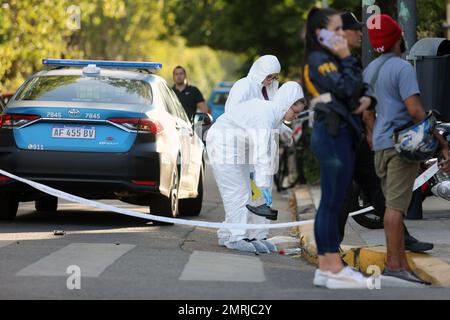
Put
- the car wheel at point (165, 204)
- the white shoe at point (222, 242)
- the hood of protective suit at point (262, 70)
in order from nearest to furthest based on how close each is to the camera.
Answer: the hood of protective suit at point (262, 70) < the white shoe at point (222, 242) < the car wheel at point (165, 204)

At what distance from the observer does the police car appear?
12594 mm

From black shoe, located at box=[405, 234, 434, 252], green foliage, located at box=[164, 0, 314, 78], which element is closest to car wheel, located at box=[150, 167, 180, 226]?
black shoe, located at box=[405, 234, 434, 252]

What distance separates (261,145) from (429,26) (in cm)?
821

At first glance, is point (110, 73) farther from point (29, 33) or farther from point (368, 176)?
point (29, 33)

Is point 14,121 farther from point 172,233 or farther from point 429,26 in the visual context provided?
point 429,26

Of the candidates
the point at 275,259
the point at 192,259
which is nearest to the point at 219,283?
the point at 192,259

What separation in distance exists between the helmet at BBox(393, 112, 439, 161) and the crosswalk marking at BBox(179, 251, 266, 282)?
132 centimetres

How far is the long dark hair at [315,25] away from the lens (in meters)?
8.51

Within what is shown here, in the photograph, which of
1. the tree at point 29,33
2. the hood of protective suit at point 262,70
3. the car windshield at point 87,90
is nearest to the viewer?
the hood of protective suit at point 262,70

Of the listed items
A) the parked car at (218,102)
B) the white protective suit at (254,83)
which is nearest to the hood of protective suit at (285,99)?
the white protective suit at (254,83)

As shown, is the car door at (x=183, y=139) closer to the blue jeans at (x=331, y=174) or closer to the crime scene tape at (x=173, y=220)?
the crime scene tape at (x=173, y=220)

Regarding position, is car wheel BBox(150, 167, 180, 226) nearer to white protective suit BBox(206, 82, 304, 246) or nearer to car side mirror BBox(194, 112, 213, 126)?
car side mirror BBox(194, 112, 213, 126)

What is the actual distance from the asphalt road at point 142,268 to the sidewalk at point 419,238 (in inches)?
14.7

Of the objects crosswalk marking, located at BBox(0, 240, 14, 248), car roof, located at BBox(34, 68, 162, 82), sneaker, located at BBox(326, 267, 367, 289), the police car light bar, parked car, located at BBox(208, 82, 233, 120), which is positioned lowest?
parked car, located at BBox(208, 82, 233, 120)
